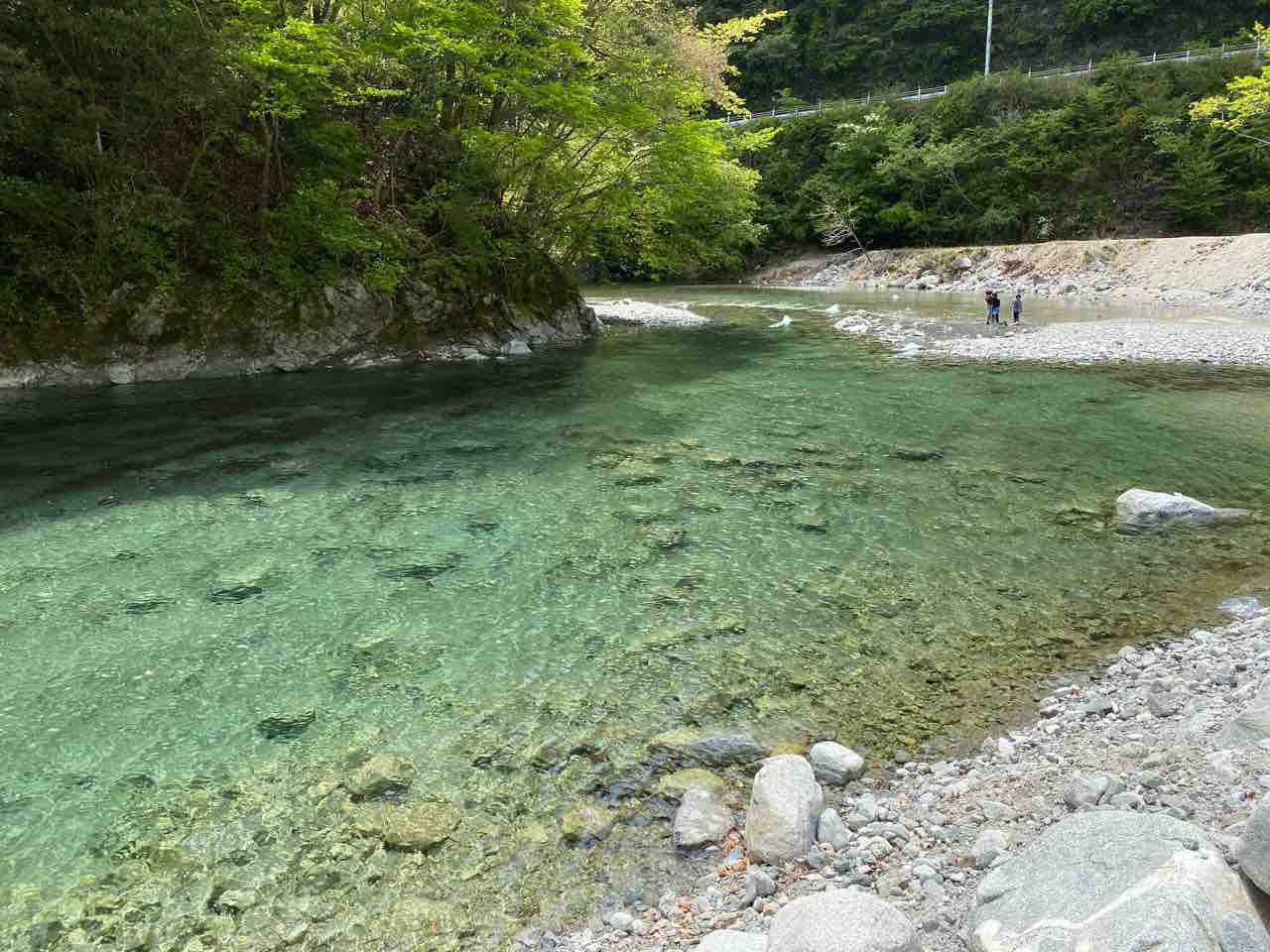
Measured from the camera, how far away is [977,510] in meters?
9.10

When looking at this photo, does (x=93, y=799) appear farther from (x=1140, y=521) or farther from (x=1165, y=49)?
(x=1165, y=49)

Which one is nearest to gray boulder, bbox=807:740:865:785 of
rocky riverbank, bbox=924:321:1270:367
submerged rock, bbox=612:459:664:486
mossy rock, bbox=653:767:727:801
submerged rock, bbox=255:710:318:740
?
mossy rock, bbox=653:767:727:801

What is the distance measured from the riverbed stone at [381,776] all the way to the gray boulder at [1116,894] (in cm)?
316

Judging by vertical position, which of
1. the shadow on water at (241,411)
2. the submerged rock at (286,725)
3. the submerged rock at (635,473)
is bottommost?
the submerged rock at (286,725)

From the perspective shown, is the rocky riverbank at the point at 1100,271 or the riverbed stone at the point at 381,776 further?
the rocky riverbank at the point at 1100,271

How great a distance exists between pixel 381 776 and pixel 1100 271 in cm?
4293

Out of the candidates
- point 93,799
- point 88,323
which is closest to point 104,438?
point 88,323

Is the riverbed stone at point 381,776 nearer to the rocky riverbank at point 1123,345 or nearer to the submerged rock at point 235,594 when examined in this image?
the submerged rock at point 235,594

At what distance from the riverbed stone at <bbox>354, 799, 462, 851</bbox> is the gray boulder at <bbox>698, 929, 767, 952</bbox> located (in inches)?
65.7

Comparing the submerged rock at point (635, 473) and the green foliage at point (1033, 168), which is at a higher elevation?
the green foliage at point (1033, 168)

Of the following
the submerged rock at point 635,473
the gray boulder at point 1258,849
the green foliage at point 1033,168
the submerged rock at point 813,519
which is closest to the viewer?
the gray boulder at point 1258,849

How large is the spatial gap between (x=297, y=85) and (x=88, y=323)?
6803 millimetres

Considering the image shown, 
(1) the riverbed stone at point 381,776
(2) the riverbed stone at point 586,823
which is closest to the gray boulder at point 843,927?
(2) the riverbed stone at point 586,823

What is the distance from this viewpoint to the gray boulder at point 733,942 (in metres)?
3.09
